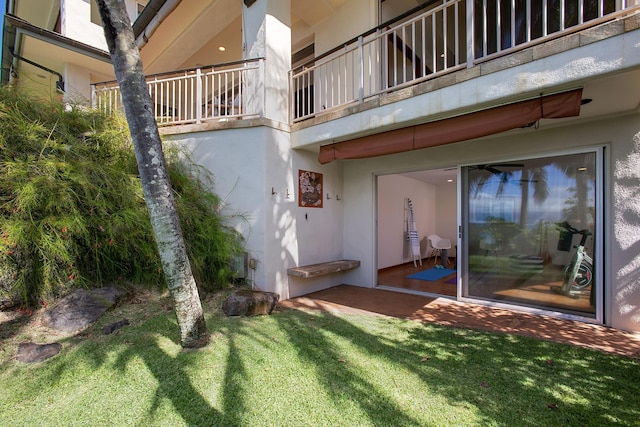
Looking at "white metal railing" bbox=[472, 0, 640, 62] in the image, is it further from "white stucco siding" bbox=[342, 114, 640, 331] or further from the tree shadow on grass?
the tree shadow on grass

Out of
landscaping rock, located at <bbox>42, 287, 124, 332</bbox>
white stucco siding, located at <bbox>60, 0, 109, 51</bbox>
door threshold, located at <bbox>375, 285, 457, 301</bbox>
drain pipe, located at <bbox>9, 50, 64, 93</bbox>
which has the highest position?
white stucco siding, located at <bbox>60, 0, 109, 51</bbox>

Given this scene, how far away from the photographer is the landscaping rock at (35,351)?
2.93 meters

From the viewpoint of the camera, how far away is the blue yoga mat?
7501mm

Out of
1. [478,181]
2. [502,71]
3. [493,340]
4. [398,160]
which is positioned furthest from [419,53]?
[493,340]

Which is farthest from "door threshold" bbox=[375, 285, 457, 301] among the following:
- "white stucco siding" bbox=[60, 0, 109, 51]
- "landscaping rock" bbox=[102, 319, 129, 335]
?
"white stucco siding" bbox=[60, 0, 109, 51]

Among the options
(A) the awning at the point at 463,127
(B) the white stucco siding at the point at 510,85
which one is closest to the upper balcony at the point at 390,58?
(B) the white stucco siding at the point at 510,85

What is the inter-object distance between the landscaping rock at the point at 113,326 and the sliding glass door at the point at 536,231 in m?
5.19

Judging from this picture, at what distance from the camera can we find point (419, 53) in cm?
745

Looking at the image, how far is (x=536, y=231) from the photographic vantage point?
4777mm

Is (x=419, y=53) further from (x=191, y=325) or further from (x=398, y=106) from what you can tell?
(x=191, y=325)

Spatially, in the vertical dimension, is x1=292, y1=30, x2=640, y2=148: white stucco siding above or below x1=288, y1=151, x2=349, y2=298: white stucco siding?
above

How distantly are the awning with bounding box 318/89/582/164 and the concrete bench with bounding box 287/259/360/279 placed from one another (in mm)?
2031

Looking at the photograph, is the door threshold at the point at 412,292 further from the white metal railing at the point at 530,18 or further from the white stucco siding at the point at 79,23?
the white stucco siding at the point at 79,23

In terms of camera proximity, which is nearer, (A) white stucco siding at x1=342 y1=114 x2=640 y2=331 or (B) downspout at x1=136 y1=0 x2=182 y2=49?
(A) white stucco siding at x1=342 y1=114 x2=640 y2=331
